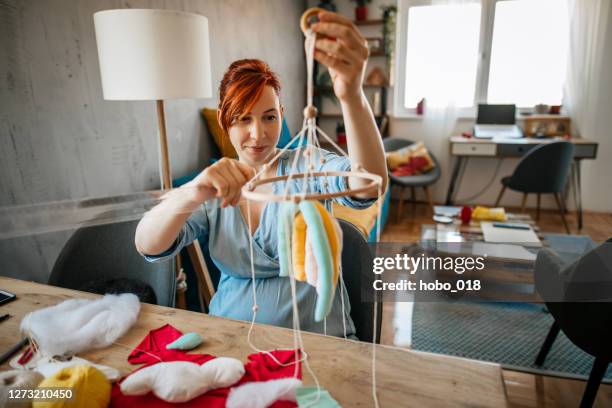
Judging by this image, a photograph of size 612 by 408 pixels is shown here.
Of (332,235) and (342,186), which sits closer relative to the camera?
(332,235)

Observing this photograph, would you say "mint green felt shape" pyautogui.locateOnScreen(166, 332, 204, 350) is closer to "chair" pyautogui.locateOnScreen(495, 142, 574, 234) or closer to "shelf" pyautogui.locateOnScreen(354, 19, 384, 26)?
"chair" pyautogui.locateOnScreen(495, 142, 574, 234)

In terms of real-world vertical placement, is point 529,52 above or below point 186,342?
above

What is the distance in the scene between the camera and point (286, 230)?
22.6 inches

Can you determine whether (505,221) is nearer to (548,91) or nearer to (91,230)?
(548,91)

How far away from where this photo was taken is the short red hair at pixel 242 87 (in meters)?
0.91

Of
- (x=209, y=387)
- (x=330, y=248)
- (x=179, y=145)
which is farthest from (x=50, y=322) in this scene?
(x=179, y=145)

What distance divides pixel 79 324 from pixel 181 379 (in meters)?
0.33

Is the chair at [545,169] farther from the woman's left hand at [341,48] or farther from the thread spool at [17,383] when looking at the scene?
the thread spool at [17,383]

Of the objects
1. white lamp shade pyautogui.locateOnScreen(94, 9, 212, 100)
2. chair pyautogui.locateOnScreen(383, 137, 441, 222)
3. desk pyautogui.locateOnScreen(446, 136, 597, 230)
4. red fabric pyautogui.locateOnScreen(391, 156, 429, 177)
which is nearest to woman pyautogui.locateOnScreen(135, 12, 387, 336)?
white lamp shade pyautogui.locateOnScreen(94, 9, 212, 100)

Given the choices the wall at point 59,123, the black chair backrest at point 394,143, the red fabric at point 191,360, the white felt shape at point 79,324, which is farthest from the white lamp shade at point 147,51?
the black chair backrest at point 394,143

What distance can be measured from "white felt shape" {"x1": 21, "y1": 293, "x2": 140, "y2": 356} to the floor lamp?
41cm

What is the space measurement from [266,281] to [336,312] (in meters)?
0.20

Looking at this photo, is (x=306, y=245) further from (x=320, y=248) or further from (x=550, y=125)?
(x=550, y=125)

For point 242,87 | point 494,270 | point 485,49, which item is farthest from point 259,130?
point 485,49
